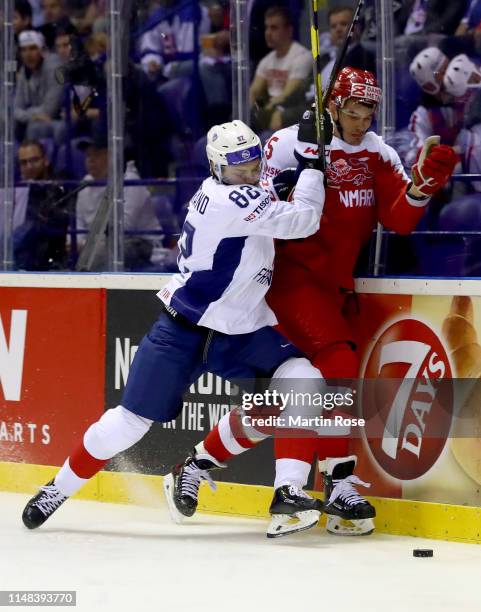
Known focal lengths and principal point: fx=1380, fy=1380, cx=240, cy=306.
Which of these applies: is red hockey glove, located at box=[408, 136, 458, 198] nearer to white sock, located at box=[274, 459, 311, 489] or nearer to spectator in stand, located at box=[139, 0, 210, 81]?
white sock, located at box=[274, 459, 311, 489]

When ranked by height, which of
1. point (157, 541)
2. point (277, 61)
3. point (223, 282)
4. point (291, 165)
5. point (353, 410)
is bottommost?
point (157, 541)

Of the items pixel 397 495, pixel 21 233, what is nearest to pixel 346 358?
pixel 397 495

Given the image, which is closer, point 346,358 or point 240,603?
point 240,603

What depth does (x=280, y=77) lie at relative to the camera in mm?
5992

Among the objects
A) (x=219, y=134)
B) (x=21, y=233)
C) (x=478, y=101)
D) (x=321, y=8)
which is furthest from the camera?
(x=21, y=233)

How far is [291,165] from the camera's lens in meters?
4.89

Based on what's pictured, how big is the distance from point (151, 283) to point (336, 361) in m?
0.93

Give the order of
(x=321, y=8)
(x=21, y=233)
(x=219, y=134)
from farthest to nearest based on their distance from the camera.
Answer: (x=21, y=233) < (x=321, y=8) < (x=219, y=134)

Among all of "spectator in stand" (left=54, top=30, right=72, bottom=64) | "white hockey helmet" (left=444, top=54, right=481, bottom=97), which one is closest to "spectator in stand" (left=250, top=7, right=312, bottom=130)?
"white hockey helmet" (left=444, top=54, right=481, bottom=97)

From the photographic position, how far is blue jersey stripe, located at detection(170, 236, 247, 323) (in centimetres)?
462

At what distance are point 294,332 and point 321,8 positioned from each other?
1791mm

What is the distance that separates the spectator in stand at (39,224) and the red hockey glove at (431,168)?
7.97 feet

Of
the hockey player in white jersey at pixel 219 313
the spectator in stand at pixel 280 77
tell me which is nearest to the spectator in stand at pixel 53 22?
the spectator in stand at pixel 280 77

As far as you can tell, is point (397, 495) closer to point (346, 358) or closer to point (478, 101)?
point (346, 358)
